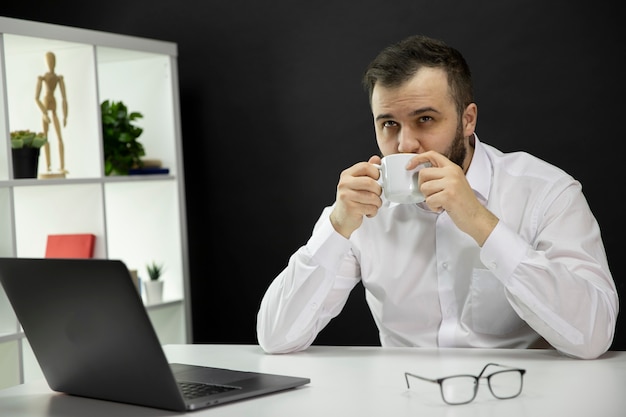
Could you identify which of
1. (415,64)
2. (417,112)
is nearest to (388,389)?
(417,112)

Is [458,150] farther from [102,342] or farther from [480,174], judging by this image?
[102,342]

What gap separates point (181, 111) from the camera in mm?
3752

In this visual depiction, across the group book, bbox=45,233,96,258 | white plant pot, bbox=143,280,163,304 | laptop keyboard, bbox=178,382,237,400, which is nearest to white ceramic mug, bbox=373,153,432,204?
laptop keyboard, bbox=178,382,237,400

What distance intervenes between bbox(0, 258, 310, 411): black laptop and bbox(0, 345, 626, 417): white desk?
27 mm

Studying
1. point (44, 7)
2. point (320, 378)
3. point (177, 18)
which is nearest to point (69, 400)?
point (320, 378)

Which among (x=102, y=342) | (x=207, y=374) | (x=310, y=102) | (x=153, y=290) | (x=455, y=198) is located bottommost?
(x=153, y=290)

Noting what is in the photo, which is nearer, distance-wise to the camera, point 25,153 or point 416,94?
point 416,94

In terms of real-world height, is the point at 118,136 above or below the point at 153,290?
above

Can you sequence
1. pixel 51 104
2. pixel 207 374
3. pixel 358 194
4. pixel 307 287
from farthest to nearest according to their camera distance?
pixel 51 104, pixel 307 287, pixel 358 194, pixel 207 374

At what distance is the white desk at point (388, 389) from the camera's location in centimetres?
123

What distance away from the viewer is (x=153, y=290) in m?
3.44

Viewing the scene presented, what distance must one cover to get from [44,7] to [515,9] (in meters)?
2.26

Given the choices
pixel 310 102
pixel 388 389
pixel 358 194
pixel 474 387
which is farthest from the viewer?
pixel 310 102

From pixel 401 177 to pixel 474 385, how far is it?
1.92ft
